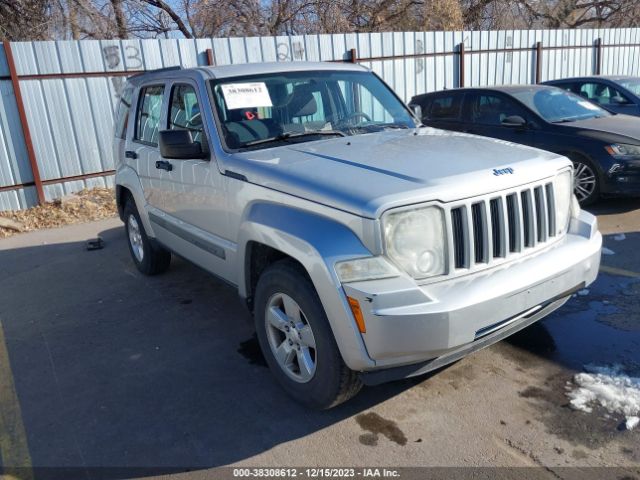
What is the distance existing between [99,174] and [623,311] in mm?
8524

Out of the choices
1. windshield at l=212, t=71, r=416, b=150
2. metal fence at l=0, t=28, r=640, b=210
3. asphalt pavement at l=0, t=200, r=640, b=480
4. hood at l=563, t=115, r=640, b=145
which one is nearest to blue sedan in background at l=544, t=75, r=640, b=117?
hood at l=563, t=115, r=640, b=145

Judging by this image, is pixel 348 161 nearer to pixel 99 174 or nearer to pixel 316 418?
pixel 316 418

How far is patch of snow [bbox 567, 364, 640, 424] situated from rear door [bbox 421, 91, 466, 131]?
5.48 metres

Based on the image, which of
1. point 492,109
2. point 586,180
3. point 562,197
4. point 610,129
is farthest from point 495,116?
point 562,197

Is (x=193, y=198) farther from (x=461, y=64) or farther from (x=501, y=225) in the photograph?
(x=461, y=64)

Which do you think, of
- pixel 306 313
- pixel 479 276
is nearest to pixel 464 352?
pixel 479 276

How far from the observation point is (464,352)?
2863mm

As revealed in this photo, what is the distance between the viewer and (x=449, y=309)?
2.60 meters

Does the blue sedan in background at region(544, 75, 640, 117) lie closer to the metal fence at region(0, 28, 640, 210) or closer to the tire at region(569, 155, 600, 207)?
the tire at region(569, 155, 600, 207)

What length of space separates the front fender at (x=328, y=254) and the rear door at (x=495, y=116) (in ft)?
17.8

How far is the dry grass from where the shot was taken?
8.68 m

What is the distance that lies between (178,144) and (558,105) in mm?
6036

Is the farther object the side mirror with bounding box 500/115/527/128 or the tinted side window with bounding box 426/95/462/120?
the tinted side window with bounding box 426/95/462/120

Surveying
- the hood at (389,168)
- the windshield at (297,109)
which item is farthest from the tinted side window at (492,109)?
the hood at (389,168)
